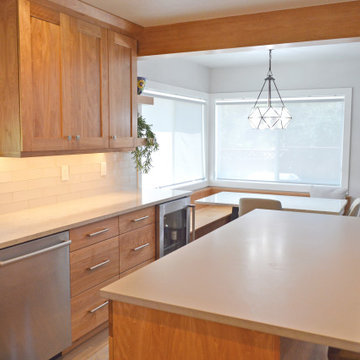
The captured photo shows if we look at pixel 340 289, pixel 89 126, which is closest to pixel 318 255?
pixel 340 289

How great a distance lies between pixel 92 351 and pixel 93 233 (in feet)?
2.42

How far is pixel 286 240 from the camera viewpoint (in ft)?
7.09

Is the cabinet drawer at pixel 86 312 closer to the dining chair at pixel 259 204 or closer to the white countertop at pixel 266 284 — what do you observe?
the white countertop at pixel 266 284

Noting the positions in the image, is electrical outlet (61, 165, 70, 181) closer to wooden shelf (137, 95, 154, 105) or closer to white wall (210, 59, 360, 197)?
wooden shelf (137, 95, 154, 105)

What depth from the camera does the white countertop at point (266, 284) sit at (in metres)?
1.22

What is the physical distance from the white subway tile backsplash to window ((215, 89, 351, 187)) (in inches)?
104

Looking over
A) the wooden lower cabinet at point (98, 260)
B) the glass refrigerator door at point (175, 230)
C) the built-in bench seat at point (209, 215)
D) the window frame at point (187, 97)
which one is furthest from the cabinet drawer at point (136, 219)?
the built-in bench seat at point (209, 215)

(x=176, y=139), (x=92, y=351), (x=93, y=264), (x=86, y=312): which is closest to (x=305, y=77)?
(x=176, y=139)

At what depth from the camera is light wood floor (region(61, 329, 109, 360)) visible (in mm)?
2670

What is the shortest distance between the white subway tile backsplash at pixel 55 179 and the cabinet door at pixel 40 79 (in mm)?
308

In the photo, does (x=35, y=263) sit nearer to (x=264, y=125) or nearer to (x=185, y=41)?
(x=185, y=41)

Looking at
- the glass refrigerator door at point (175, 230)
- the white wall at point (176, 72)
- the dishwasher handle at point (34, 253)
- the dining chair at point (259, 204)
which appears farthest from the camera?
the white wall at point (176, 72)

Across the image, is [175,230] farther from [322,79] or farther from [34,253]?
[322,79]

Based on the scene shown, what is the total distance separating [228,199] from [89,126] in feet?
6.34
